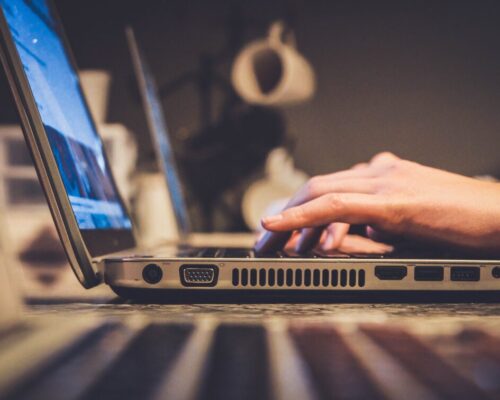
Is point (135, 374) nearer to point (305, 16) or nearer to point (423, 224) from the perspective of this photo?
point (423, 224)

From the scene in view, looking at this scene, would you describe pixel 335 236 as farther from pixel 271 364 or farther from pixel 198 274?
pixel 271 364

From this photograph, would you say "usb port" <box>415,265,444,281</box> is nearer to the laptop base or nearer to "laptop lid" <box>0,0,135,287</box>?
the laptop base

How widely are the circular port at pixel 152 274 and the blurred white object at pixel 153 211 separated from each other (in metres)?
1.48

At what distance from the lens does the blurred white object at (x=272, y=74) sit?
2.04 meters

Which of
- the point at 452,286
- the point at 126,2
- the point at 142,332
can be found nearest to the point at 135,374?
the point at 142,332

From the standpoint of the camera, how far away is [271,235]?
0.68 meters

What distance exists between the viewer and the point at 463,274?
56cm

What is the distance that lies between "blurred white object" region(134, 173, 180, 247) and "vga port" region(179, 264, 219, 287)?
1475 millimetres

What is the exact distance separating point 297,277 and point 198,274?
10 centimetres

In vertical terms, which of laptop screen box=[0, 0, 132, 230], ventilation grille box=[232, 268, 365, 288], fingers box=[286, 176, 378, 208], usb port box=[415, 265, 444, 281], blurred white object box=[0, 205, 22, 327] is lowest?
usb port box=[415, 265, 444, 281]

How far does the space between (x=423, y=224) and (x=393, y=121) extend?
2.02 meters

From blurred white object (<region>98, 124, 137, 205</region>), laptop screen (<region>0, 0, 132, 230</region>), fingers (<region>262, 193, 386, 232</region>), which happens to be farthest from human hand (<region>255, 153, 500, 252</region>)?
blurred white object (<region>98, 124, 137, 205</region>)

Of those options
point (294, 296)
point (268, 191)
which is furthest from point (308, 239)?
point (268, 191)

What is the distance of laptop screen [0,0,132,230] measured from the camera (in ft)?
1.94
